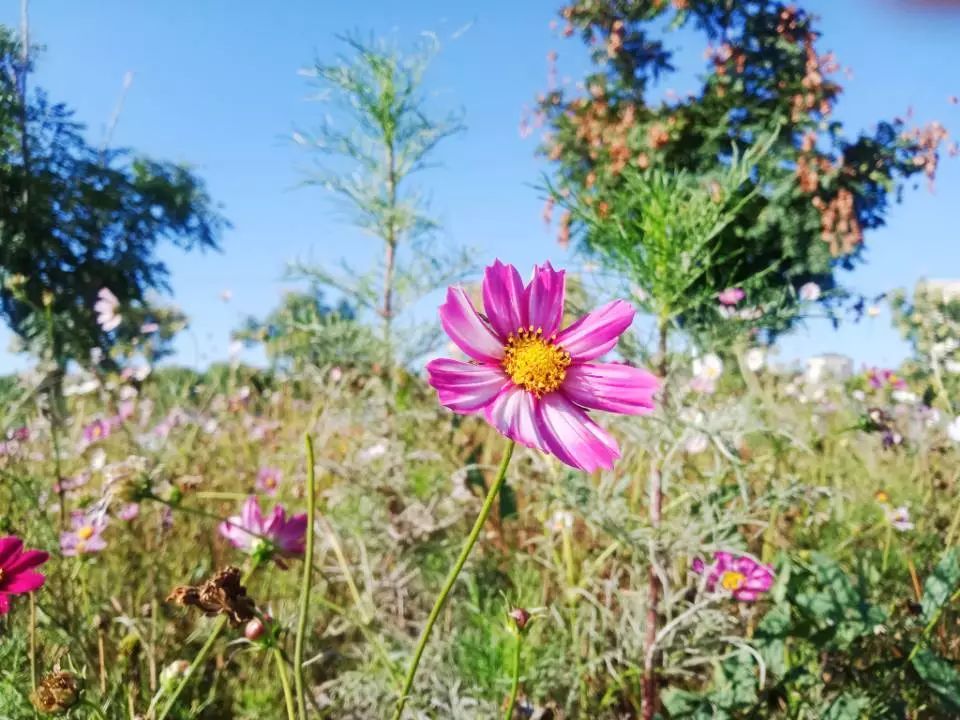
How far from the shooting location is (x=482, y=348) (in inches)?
20.7

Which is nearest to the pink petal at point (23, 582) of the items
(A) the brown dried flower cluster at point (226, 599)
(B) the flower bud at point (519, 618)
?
(A) the brown dried flower cluster at point (226, 599)

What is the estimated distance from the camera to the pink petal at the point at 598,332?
52cm

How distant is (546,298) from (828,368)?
3.00 metres

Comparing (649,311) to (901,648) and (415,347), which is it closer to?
(901,648)

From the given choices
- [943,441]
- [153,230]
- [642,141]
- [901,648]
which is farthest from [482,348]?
[153,230]

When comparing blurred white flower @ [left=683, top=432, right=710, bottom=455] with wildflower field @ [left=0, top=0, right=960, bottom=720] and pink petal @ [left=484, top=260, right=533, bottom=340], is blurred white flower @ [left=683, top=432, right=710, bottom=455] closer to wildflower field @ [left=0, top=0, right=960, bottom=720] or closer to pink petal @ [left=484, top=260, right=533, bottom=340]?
wildflower field @ [left=0, top=0, right=960, bottom=720]

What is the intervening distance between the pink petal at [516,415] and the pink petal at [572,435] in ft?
0.04

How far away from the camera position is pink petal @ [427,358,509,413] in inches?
18.3

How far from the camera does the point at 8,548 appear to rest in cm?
61

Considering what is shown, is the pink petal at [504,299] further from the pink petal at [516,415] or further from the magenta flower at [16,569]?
the magenta flower at [16,569]

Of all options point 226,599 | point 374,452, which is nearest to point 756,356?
point 374,452

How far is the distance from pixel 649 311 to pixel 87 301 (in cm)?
623

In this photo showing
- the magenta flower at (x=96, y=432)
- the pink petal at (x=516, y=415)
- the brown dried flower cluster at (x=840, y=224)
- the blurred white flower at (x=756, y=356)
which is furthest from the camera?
the brown dried flower cluster at (x=840, y=224)

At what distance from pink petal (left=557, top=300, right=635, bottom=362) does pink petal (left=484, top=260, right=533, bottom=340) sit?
0.11 ft
